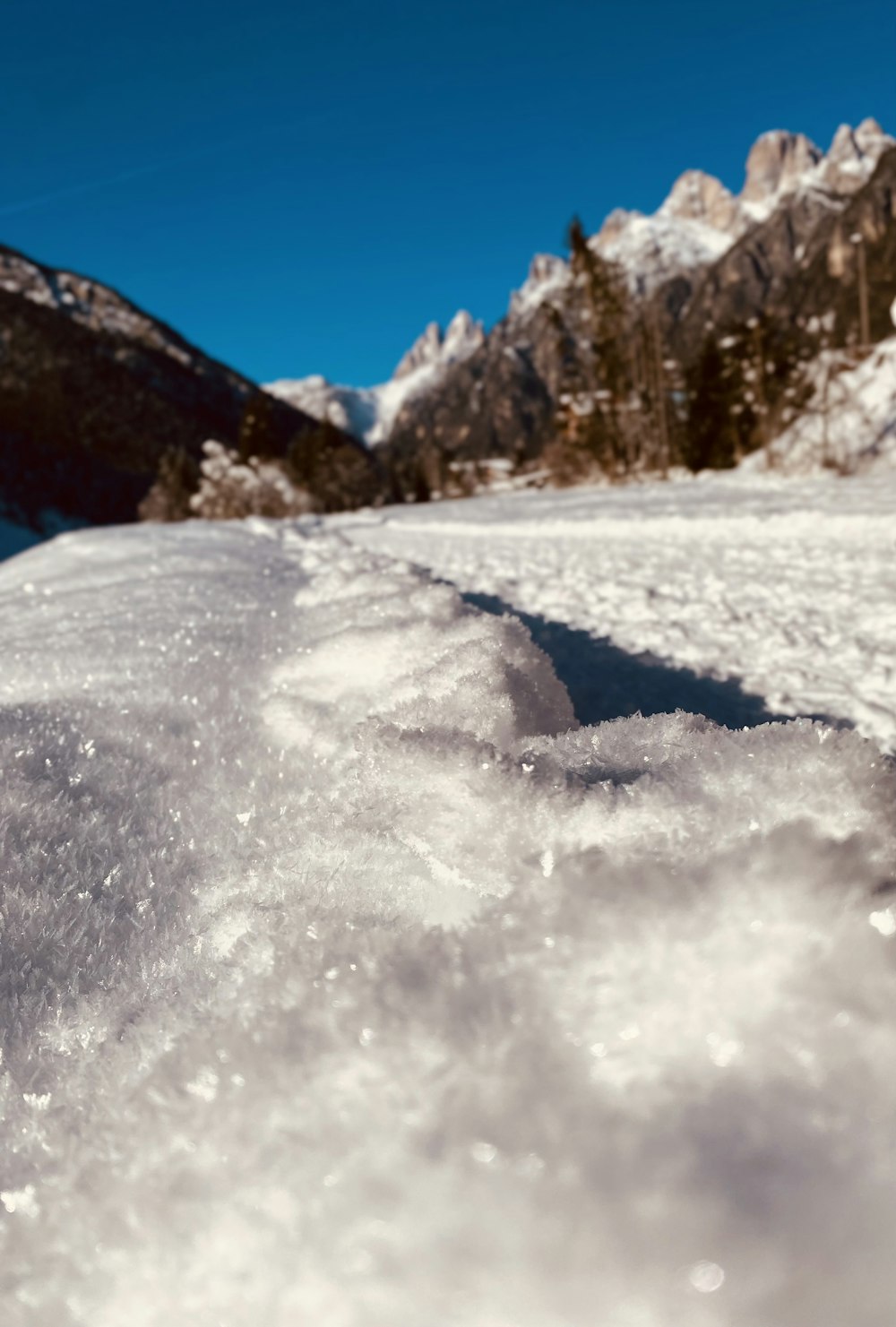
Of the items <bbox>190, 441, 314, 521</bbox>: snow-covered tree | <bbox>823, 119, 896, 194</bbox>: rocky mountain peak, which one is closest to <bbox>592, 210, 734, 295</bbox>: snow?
<bbox>823, 119, 896, 194</bbox>: rocky mountain peak

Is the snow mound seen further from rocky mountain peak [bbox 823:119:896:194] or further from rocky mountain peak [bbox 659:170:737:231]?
rocky mountain peak [bbox 659:170:737:231]

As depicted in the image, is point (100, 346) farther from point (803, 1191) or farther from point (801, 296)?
point (801, 296)

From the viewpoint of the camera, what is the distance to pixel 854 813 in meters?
0.75

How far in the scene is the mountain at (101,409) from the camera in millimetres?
39469

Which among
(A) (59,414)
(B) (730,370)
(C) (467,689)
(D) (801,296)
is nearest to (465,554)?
(C) (467,689)

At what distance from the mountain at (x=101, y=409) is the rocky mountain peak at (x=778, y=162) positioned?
134616mm

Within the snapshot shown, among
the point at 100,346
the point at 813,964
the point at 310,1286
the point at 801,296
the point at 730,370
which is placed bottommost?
the point at 310,1286

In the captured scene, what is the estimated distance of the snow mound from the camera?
1177 centimetres

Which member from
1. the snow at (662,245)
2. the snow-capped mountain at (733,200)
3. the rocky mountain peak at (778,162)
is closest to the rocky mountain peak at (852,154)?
the snow-capped mountain at (733,200)

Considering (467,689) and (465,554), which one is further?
(465,554)

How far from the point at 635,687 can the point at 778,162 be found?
701 ft

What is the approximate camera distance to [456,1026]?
67 centimetres

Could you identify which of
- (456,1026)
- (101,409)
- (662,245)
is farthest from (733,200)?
(456,1026)

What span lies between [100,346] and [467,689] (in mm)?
86988
